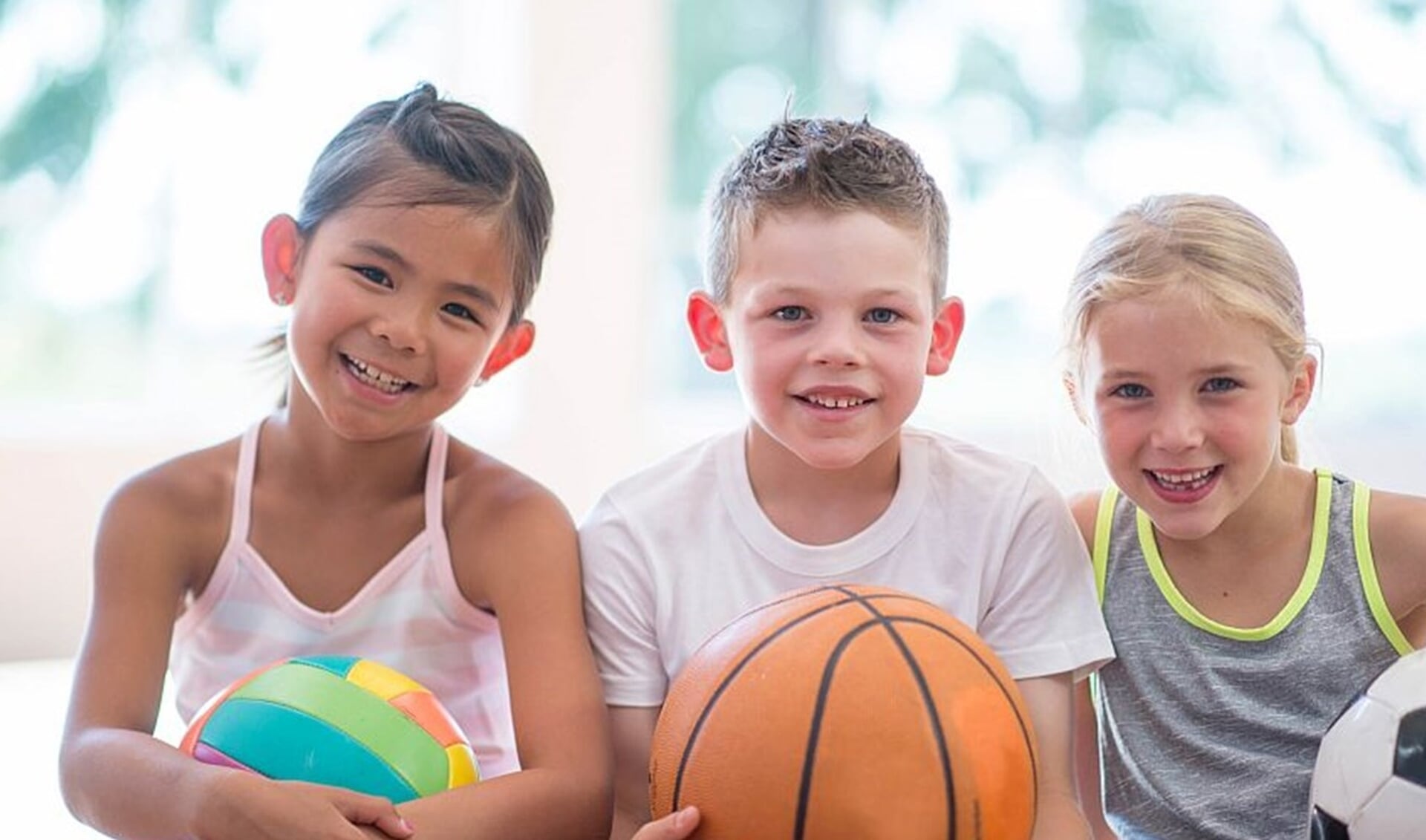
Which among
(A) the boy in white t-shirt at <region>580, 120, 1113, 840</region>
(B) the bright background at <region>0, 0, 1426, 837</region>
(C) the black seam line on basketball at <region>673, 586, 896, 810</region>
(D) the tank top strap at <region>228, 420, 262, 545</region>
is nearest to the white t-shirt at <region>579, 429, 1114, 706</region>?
(A) the boy in white t-shirt at <region>580, 120, 1113, 840</region>

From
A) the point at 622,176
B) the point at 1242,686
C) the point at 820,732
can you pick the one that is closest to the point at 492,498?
the point at 820,732

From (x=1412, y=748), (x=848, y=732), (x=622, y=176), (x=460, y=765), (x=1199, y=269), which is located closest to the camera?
(x=848, y=732)

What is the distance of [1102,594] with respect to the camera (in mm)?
2002

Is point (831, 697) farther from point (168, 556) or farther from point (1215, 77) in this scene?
point (1215, 77)

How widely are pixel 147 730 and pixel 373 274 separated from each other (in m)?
0.59

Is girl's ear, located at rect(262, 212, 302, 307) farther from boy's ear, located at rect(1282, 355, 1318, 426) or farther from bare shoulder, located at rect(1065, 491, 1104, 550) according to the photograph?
boy's ear, located at rect(1282, 355, 1318, 426)

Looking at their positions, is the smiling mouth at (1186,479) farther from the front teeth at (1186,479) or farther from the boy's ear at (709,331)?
the boy's ear at (709,331)

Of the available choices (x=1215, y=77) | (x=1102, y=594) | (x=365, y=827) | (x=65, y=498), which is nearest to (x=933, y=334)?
(x=1102, y=594)

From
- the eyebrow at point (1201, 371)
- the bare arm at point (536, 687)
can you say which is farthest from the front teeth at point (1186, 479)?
the bare arm at point (536, 687)

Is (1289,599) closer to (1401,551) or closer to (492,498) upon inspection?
(1401,551)

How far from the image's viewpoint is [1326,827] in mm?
1668

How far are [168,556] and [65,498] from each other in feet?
7.71

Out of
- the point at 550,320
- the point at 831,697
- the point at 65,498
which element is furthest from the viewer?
the point at 550,320

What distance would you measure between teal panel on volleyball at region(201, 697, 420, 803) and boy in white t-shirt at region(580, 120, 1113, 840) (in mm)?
336
